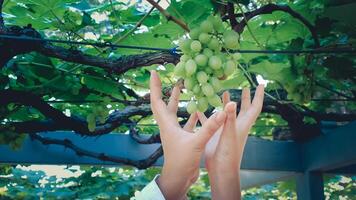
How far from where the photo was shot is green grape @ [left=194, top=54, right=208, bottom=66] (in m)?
1.21

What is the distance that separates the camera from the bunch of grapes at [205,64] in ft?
3.95

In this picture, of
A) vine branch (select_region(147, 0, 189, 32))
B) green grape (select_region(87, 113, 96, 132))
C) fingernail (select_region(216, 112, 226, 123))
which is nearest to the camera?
fingernail (select_region(216, 112, 226, 123))

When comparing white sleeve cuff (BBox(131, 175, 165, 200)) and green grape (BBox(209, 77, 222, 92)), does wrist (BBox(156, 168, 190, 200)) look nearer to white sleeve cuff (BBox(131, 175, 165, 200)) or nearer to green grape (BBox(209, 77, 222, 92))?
white sleeve cuff (BBox(131, 175, 165, 200))

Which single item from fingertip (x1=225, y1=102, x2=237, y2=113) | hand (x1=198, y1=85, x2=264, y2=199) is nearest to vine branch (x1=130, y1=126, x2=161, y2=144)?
hand (x1=198, y1=85, x2=264, y2=199)

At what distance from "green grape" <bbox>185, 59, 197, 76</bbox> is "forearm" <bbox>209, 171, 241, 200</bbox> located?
9.4 inches

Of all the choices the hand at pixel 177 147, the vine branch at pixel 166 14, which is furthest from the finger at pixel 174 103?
the vine branch at pixel 166 14

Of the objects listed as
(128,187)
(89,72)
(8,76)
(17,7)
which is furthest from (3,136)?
(128,187)

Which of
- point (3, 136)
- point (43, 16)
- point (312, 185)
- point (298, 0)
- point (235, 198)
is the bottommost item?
point (312, 185)

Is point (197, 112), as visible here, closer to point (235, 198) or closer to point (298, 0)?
point (235, 198)

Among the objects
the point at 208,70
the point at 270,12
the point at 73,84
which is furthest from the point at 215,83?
the point at 73,84

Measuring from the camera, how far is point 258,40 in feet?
6.39

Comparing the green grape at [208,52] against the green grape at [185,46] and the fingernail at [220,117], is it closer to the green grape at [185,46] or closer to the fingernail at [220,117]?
the green grape at [185,46]

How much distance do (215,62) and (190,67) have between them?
0.06m

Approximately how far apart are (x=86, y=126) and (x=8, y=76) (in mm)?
464
